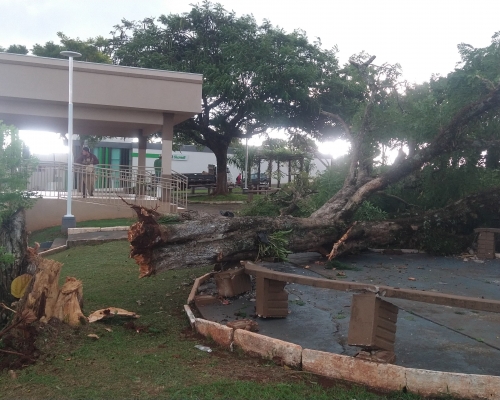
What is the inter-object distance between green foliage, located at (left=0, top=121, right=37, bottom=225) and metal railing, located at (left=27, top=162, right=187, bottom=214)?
932 cm

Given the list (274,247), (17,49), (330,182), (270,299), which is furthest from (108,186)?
(17,49)

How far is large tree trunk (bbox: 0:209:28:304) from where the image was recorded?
5.14m

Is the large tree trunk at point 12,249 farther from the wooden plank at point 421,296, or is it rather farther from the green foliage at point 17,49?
the green foliage at point 17,49

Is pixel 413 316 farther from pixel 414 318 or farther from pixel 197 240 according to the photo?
pixel 197 240

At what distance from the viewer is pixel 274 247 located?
7.23m

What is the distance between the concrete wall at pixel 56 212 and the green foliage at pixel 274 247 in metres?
8.14

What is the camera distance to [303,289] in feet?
24.2

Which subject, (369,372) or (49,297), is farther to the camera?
(49,297)

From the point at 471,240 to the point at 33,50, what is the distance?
83.7 feet

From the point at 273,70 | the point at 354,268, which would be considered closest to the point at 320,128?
the point at 273,70

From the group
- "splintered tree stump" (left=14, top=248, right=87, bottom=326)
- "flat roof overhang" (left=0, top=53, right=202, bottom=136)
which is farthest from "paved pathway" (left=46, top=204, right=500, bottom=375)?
"flat roof overhang" (left=0, top=53, right=202, bottom=136)

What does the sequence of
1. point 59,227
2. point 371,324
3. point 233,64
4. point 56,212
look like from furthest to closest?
point 233,64
point 56,212
point 59,227
point 371,324

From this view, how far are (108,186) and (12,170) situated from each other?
1030cm

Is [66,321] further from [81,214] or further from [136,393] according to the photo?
[81,214]
